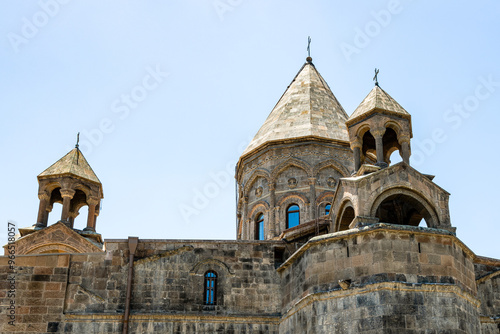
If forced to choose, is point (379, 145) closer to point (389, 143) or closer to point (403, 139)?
point (403, 139)

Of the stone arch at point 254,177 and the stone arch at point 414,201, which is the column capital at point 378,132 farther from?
the stone arch at point 254,177

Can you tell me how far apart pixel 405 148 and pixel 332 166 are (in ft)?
18.2

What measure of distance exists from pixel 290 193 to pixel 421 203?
261 inches

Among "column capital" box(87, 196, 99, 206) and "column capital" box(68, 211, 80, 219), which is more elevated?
"column capital" box(87, 196, 99, 206)

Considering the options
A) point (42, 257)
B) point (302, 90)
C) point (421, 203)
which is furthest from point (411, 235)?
point (302, 90)

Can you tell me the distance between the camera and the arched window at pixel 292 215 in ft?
70.8

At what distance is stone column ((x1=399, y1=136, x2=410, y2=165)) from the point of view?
16.7 metres

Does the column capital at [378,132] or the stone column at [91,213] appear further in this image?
the stone column at [91,213]

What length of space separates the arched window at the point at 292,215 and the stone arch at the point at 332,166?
1.37m

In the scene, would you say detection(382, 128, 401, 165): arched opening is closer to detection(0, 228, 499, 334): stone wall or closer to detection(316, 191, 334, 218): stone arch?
detection(316, 191, 334, 218): stone arch

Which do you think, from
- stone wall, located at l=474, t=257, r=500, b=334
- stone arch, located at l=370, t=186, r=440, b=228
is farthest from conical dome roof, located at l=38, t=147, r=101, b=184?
stone wall, located at l=474, t=257, r=500, b=334

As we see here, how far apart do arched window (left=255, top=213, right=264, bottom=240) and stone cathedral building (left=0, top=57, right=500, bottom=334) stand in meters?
0.73

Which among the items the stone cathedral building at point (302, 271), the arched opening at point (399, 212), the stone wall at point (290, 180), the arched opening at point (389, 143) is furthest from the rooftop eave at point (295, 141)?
the arched opening at point (399, 212)

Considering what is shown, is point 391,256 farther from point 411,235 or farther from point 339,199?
point 339,199
